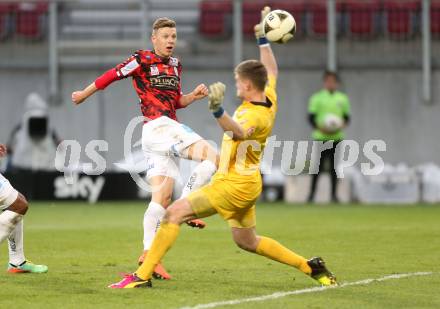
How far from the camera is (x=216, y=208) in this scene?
796cm

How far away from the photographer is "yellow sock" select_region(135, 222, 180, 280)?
801 cm

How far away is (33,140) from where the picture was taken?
2316cm

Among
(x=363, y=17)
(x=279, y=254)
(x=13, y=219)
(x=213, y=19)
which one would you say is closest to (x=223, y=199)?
(x=279, y=254)

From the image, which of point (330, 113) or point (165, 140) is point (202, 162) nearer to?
point (165, 140)

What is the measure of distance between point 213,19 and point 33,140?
203 inches

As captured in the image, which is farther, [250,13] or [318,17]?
[250,13]

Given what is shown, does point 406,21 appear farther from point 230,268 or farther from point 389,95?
point 230,268

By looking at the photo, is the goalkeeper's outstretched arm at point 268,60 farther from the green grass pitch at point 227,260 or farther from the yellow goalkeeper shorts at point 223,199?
the green grass pitch at point 227,260

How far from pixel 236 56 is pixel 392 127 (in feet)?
13.3

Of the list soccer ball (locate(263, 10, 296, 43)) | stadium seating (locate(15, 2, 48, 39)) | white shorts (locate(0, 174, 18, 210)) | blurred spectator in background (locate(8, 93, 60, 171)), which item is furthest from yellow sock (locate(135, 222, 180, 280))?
stadium seating (locate(15, 2, 48, 39))

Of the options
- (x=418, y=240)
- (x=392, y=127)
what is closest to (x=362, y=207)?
(x=392, y=127)

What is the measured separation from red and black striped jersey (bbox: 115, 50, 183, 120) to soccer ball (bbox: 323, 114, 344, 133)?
10.5m

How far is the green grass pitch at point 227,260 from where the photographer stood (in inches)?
304

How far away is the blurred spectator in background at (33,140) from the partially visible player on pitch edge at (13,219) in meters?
12.8
